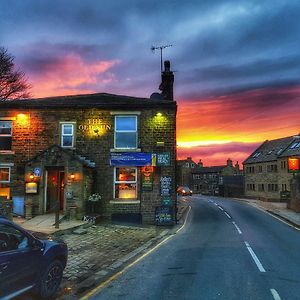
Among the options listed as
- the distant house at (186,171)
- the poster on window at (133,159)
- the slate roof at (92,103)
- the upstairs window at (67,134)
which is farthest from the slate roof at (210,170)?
the upstairs window at (67,134)

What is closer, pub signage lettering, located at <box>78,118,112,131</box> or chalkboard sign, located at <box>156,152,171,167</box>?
chalkboard sign, located at <box>156,152,171,167</box>

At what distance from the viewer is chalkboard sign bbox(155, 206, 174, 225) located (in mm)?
21859

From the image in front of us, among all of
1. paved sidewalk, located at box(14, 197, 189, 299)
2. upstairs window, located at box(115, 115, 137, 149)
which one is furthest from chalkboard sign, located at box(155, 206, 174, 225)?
upstairs window, located at box(115, 115, 137, 149)

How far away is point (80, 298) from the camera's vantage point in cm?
841

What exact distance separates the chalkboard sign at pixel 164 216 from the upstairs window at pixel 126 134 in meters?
3.98

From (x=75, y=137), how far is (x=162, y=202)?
6.30 metres

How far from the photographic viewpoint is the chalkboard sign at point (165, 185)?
22328 mm

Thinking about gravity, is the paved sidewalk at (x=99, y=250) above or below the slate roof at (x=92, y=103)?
below

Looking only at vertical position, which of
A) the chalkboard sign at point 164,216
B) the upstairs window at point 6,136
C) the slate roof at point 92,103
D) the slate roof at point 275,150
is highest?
the slate roof at point 275,150

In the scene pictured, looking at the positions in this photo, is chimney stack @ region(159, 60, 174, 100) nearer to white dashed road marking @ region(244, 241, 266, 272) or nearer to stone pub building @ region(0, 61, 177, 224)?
stone pub building @ region(0, 61, 177, 224)

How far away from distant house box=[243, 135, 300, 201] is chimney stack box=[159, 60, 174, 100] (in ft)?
112

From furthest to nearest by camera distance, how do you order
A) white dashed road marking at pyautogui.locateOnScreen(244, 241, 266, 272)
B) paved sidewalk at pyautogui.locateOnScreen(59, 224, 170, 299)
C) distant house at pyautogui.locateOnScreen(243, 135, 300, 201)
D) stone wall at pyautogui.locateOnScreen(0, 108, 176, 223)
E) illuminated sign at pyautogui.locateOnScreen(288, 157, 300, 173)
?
1. distant house at pyautogui.locateOnScreen(243, 135, 300, 201)
2. illuminated sign at pyautogui.locateOnScreen(288, 157, 300, 173)
3. stone wall at pyautogui.locateOnScreen(0, 108, 176, 223)
4. white dashed road marking at pyautogui.locateOnScreen(244, 241, 266, 272)
5. paved sidewalk at pyautogui.locateOnScreen(59, 224, 170, 299)

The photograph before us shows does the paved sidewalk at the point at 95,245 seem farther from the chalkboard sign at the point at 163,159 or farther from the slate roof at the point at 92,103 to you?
the slate roof at the point at 92,103

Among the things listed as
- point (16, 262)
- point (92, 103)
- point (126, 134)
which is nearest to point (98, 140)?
point (126, 134)
